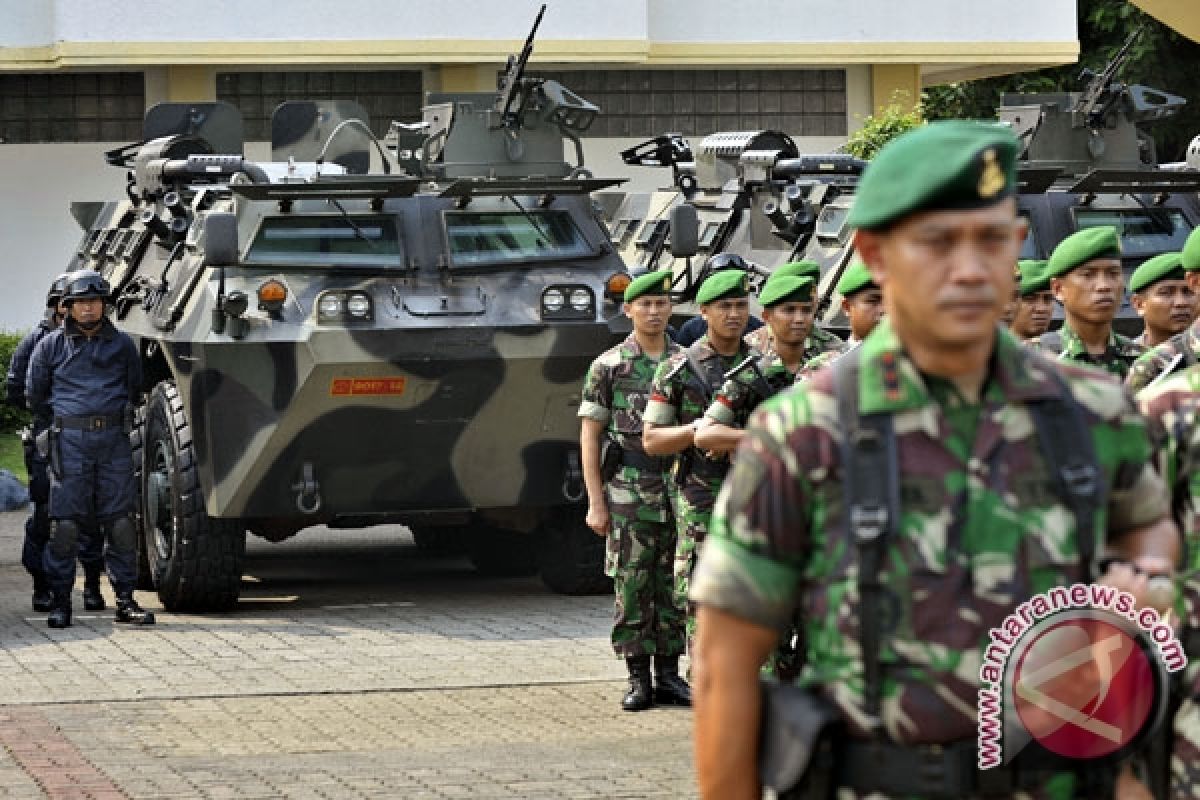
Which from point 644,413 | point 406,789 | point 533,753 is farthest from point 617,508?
point 406,789

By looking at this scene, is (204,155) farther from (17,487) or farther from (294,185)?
(17,487)

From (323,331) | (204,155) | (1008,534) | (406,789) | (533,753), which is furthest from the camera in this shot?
(204,155)

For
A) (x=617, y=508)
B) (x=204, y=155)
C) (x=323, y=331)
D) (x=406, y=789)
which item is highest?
(x=204, y=155)

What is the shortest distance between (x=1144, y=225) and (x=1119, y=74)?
42.5ft

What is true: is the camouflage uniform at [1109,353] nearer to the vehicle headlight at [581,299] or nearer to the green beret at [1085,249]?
the green beret at [1085,249]

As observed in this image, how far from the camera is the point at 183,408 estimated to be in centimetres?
1323

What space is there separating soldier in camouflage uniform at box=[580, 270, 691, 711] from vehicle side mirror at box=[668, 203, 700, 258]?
9.36ft

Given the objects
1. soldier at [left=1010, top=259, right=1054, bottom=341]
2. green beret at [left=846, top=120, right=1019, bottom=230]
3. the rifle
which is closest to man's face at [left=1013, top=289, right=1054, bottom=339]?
soldier at [left=1010, top=259, right=1054, bottom=341]

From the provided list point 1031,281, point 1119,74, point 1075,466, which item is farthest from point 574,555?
point 1119,74

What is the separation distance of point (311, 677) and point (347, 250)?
2.81m

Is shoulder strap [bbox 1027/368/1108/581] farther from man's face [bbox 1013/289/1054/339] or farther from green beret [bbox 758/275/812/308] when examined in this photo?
man's face [bbox 1013/289/1054/339]

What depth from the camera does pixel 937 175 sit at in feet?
11.1

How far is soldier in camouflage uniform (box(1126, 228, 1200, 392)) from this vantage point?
5.70 metres

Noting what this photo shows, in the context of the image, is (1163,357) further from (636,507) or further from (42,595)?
(42,595)
